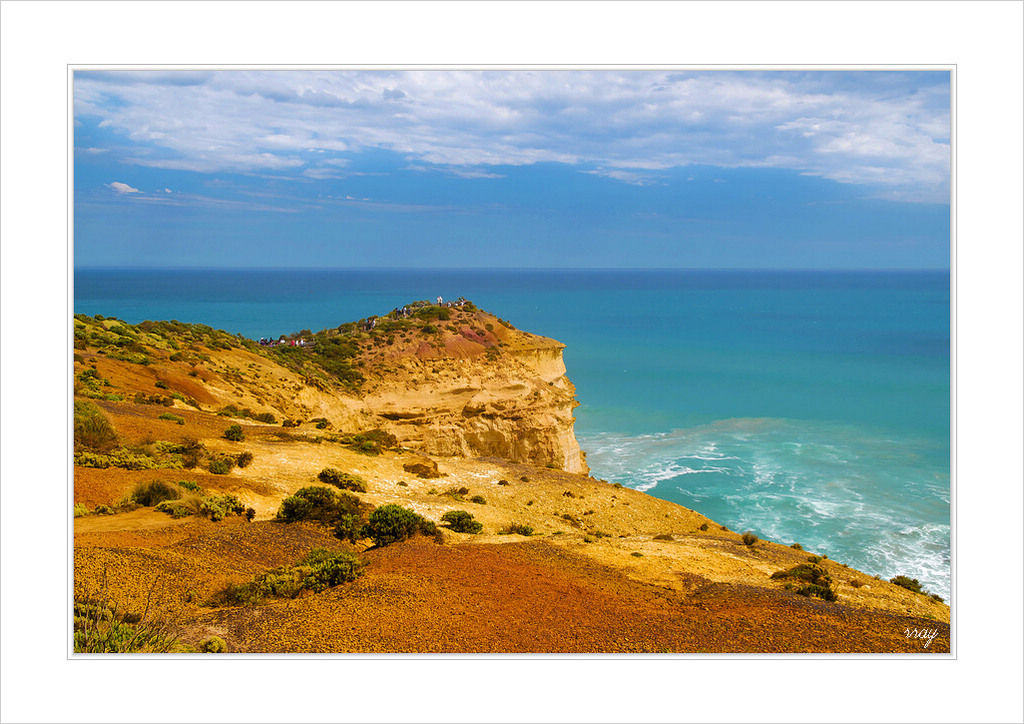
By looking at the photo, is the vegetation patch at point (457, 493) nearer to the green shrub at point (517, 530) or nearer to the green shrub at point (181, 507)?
the green shrub at point (517, 530)

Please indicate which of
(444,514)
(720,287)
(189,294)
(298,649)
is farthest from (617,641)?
(720,287)

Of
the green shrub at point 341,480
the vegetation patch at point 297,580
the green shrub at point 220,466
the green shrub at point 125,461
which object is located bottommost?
the vegetation patch at point 297,580

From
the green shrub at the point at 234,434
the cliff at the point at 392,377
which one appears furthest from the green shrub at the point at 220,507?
the cliff at the point at 392,377

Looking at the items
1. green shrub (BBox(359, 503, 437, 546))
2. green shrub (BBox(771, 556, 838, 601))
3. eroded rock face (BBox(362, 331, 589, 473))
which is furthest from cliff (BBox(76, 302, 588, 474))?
green shrub (BBox(771, 556, 838, 601))

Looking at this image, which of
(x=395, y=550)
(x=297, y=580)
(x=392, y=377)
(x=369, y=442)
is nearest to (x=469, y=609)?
(x=395, y=550)

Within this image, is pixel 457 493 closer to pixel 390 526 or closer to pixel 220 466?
pixel 390 526
